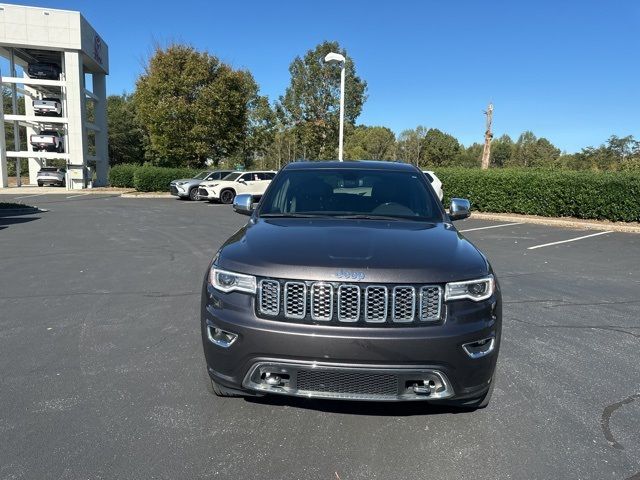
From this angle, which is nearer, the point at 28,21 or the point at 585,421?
the point at 585,421

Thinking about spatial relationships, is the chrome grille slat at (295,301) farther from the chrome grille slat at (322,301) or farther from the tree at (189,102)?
the tree at (189,102)

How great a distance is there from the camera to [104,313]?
5324mm

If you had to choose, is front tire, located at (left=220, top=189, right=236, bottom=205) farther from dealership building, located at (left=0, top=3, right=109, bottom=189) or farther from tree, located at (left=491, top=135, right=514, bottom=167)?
tree, located at (left=491, top=135, right=514, bottom=167)

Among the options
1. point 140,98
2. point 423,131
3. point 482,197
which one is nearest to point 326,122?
point 140,98

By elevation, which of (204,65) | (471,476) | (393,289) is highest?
(204,65)

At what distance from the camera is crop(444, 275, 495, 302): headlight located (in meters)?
2.76

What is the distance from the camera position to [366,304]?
2707 mm

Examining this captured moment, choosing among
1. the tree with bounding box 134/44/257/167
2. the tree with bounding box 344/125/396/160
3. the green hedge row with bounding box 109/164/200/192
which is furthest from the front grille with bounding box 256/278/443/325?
the tree with bounding box 344/125/396/160

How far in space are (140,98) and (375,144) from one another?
171 feet

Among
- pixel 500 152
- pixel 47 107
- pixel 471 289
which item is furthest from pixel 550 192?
pixel 500 152

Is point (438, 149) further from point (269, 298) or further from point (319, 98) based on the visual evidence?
point (269, 298)

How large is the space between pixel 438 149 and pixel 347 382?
7989 cm

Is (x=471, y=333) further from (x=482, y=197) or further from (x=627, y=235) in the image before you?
(x=482, y=197)

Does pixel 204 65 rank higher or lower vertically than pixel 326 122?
higher
